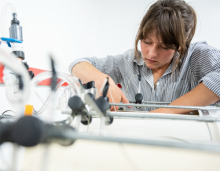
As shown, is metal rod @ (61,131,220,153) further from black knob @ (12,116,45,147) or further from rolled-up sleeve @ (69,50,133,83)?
rolled-up sleeve @ (69,50,133,83)

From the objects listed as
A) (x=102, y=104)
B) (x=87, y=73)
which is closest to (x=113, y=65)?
(x=87, y=73)

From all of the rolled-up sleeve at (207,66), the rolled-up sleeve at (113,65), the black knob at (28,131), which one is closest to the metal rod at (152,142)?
the black knob at (28,131)

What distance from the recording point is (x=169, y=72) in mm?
762

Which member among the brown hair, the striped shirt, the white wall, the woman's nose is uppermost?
the white wall

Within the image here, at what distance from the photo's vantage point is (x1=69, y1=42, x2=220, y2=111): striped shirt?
659 millimetres

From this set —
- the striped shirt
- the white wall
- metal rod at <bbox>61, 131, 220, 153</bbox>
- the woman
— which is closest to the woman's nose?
the woman

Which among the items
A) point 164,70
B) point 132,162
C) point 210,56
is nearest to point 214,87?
point 210,56

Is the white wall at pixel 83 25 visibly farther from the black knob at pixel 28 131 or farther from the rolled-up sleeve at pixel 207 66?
the rolled-up sleeve at pixel 207 66

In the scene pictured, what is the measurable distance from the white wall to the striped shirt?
11.8 inches

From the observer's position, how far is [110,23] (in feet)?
6.24

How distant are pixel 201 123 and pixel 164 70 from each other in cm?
48

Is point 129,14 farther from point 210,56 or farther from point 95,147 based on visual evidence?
point 95,147

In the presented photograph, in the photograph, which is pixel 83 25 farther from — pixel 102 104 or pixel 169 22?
pixel 102 104

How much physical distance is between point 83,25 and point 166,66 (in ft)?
3.27
